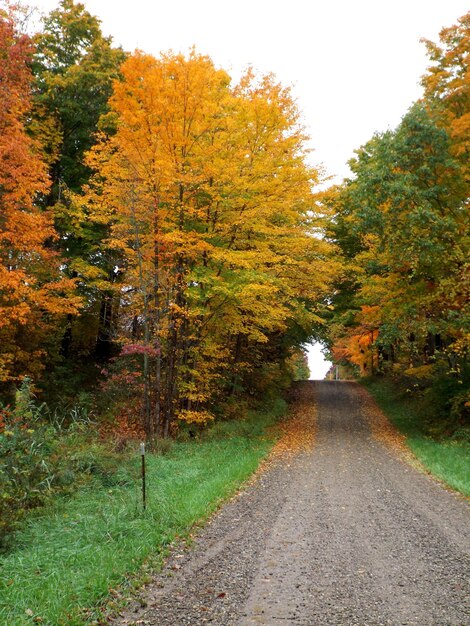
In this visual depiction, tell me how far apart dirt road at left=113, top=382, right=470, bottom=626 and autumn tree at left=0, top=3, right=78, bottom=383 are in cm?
792

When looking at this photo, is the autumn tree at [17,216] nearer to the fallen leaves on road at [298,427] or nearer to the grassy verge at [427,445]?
the fallen leaves on road at [298,427]

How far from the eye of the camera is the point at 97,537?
590cm

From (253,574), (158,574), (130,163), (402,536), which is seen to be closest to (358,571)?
(253,574)

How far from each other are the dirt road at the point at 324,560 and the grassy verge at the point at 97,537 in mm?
380

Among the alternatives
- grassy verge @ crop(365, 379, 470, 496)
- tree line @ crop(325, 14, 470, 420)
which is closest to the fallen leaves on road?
grassy verge @ crop(365, 379, 470, 496)

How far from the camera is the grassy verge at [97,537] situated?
169 inches

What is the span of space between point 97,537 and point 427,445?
35.9 feet

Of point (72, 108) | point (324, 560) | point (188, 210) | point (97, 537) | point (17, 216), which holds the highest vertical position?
point (72, 108)

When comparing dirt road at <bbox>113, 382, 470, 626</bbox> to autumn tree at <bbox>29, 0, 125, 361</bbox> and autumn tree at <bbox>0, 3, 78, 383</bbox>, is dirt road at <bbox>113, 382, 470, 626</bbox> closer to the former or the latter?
autumn tree at <bbox>0, 3, 78, 383</bbox>

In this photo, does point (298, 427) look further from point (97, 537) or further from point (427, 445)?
point (97, 537)

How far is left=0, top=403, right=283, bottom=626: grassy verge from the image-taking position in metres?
4.30

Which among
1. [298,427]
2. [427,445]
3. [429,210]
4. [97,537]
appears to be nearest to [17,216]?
[97,537]

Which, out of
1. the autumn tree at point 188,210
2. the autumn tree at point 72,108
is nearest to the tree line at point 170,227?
the autumn tree at point 188,210

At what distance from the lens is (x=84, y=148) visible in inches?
787
